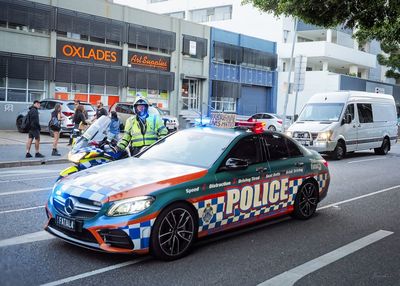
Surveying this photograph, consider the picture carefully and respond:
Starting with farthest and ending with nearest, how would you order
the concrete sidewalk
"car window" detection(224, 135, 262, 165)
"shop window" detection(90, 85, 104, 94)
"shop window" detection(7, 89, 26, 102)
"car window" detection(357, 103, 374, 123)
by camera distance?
"shop window" detection(90, 85, 104, 94), "shop window" detection(7, 89, 26, 102), "car window" detection(357, 103, 374, 123), the concrete sidewalk, "car window" detection(224, 135, 262, 165)

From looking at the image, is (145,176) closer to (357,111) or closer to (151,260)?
(151,260)

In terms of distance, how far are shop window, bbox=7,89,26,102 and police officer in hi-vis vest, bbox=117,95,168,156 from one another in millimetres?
19528

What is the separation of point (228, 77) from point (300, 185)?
3211cm

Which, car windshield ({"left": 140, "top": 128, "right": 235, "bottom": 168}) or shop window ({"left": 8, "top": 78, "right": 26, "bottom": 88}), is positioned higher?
shop window ({"left": 8, "top": 78, "right": 26, "bottom": 88})

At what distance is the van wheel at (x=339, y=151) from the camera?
1678 cm

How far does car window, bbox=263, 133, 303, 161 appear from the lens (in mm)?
6840

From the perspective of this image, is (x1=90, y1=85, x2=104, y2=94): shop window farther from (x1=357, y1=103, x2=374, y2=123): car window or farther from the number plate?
the number plate

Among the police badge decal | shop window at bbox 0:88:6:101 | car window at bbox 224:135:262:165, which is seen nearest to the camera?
the police badge decal

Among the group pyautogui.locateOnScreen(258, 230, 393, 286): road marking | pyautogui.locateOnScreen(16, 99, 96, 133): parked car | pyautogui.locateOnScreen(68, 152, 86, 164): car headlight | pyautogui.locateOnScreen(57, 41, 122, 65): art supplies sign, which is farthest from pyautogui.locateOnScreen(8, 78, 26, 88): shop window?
pyautogui.locateOnScreen(258, 230, 393, 286): road marking

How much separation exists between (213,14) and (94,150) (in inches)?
1846

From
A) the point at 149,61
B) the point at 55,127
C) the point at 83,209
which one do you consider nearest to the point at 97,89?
the point at 149,61

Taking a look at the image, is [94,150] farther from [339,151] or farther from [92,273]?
[339,151]

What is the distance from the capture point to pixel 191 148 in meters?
Answer: 6.36

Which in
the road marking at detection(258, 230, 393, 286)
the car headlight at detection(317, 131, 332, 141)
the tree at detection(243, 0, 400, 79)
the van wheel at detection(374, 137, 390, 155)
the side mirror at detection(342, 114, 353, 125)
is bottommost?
the road marking at detection(258, 230, 393, 286)
